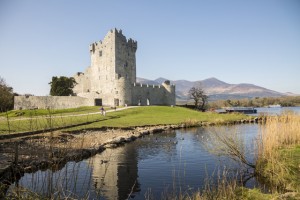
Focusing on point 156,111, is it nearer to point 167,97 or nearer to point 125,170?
point 167,97

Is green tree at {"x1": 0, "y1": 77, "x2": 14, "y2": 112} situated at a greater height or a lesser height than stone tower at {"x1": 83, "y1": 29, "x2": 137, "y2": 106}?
lesser

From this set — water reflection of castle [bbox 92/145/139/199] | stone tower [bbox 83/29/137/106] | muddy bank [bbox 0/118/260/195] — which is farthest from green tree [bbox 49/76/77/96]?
water reflection of castle [bbox 92/145/139/199]

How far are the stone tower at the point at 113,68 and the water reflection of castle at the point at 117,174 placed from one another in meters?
41.7

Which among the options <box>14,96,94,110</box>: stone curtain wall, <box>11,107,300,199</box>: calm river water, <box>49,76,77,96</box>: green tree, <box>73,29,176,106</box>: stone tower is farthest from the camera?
<box>49,76,77,96</box>: green tree

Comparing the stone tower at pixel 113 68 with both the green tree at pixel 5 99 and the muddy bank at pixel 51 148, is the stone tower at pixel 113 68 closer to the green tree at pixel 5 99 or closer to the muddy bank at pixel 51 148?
the green tree at pixel 5 99

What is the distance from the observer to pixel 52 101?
59312 mm

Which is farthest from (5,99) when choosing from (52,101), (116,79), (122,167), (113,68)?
(113,68)

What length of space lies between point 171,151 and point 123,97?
4129 cm

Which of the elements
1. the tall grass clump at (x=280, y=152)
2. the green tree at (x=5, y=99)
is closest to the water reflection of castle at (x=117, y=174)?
the green tree at (x=5, y=99)

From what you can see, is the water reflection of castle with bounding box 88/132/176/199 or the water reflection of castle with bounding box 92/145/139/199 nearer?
the water reflection of castle with bounding box 92/145/139/199

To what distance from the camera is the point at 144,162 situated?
622 inches

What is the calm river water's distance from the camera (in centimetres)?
1039

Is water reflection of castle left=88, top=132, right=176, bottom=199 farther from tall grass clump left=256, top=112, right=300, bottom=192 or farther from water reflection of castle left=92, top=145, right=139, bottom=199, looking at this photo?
tall grass clump left=256, top=112, right=300, bottom=192

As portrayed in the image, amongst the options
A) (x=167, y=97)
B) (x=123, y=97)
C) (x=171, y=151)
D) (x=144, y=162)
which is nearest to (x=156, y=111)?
(x=123, y=97)
